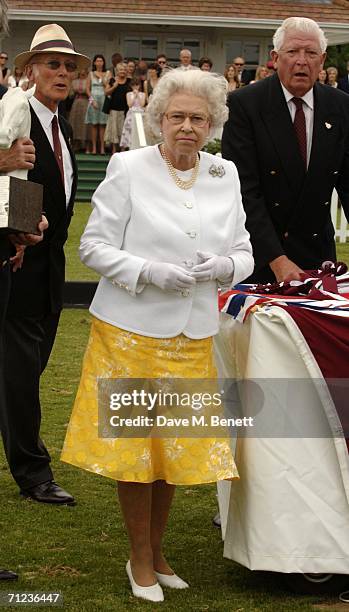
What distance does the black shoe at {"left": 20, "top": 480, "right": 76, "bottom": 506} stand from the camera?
5.82 meters

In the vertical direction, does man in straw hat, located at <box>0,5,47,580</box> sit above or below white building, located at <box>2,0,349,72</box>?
above

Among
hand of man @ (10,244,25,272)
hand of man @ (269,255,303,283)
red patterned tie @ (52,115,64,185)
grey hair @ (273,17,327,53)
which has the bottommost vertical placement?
hand of man @ (269,255,303,283)

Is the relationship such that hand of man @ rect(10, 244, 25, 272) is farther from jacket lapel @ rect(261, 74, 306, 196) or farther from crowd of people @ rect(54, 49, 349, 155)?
crowd of people @ rect(54, 49, 349, 155)

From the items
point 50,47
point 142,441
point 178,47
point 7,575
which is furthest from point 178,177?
point 178,47

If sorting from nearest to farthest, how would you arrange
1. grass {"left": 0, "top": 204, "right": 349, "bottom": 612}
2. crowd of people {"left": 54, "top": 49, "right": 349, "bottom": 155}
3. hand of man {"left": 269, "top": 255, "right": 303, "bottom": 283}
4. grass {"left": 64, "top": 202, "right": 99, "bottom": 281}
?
1. grass {"left": 0, "top": 204, "right": 349, "bottom": 612}
2. hand of man {"left": 269, "top": 255, "right": 303, "bottom": 283}
3. grass {"left": 64, "top": 202, "right": 99, "bottom": 281}
4. crowd of people {"left": 54, "top": 49, "right": 349, "bottom": 155}

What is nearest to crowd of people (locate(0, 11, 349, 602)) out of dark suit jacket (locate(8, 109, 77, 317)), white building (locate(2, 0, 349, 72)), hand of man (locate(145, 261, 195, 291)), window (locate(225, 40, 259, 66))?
hand of man (locate(145, 261, 195, 291))

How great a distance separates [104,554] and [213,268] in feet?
4.67

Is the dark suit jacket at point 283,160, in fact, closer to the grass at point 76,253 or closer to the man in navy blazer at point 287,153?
the man in navy blazer at point 287,153

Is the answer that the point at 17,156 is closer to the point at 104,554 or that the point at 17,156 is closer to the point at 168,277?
the point at 168,277

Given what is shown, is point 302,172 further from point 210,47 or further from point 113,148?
point 210,47

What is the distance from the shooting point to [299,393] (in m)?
4.44

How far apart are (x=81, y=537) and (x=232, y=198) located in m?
1.69

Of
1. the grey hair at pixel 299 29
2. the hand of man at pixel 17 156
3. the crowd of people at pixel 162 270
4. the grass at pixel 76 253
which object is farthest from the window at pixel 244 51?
the hand of man at pixel 17 156

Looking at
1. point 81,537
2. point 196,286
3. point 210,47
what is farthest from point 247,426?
point 210,47
